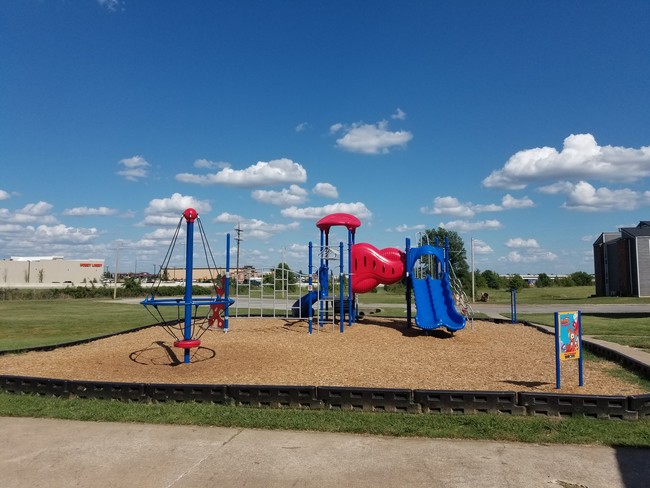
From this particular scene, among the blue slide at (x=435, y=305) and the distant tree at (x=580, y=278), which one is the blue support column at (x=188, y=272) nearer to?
the blue slide at (x=435, y=305)

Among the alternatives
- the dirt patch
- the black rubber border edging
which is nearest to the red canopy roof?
the dirt patch

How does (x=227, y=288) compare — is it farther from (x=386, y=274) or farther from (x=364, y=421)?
(x=364, y=421)

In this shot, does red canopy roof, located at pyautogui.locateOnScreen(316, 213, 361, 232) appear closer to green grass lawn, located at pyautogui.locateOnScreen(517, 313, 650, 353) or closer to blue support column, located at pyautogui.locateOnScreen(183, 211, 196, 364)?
blue support column, located at pyautogui.locateOnScreen(183, 211, 196, 364)

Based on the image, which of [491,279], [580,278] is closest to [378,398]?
[491,279]

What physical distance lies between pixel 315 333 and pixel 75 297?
43.3m

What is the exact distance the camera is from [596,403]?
5.96 m

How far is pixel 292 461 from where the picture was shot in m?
4.66

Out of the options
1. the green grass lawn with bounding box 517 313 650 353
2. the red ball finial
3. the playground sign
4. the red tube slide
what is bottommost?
the green grass lawn with bounding box 517 313 650 353

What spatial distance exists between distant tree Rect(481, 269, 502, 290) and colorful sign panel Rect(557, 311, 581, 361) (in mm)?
61246

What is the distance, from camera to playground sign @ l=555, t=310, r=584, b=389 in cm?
734

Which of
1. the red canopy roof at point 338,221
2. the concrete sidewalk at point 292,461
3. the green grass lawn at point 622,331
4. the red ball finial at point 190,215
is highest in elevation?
the red canopy roof at point 338,221

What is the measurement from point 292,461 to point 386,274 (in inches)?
461

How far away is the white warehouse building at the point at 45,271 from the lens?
89.5 meters

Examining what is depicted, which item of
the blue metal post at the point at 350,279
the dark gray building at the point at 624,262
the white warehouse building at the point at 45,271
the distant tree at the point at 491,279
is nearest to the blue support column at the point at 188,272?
the blue metal post at the point at 350,279
